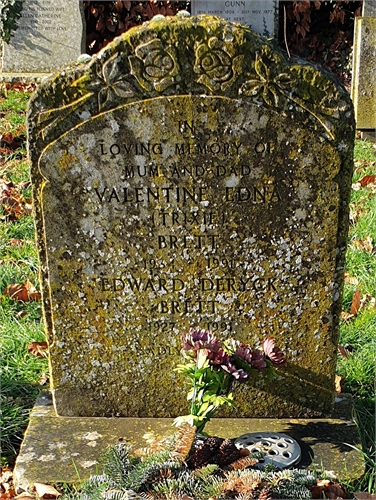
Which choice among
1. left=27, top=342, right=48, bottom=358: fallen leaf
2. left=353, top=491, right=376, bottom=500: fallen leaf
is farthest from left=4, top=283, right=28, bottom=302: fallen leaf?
left=353, top=491, right=376, bottom=500: fallen leaf

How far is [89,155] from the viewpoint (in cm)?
252

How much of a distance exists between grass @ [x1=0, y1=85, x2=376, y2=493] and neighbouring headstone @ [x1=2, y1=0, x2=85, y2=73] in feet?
12.0

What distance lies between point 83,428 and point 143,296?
0.63 meters

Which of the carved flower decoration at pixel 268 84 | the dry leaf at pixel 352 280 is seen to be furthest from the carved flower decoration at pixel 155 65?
the dry leaf at pixel 352 280

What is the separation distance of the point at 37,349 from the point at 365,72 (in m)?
5.07

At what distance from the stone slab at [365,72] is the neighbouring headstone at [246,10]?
1.06 m

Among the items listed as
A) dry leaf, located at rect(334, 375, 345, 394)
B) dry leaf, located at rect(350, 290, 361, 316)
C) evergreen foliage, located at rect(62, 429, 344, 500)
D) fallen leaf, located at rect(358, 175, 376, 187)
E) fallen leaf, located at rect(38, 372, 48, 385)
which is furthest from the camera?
fallen leaf, located at rect(358, 175, 376, 187)

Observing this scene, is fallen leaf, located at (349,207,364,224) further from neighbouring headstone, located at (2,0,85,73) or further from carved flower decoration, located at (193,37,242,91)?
neighbouring headstone, located at (2,0,85,73)

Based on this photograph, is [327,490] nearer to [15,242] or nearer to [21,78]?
[15,242]

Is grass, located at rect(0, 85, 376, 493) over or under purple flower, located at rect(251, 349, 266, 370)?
under

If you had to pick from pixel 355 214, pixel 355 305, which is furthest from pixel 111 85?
pixel 355 214

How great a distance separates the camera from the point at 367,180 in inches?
226

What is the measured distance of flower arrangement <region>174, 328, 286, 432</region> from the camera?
7.92 feet

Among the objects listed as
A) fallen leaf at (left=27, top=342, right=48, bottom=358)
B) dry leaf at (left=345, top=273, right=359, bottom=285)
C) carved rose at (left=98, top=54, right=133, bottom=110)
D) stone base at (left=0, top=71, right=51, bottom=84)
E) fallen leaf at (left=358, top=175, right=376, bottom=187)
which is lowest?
fallen leaf at (left=27, top=342, right=48, bottom=358)
